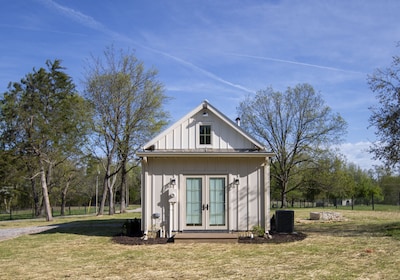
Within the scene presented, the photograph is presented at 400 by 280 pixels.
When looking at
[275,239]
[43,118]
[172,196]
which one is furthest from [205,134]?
[43,118]

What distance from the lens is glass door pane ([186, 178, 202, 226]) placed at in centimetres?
1461

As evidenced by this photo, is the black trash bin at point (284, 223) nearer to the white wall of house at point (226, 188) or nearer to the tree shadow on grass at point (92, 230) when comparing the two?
the white wall of house at point (226, 188)

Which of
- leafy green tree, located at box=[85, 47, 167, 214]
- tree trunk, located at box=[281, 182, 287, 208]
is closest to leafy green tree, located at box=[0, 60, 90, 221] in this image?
leafy green tree, located at box=[85, 47, 167, 214]

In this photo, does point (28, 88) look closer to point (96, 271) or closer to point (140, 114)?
point (140, 114)

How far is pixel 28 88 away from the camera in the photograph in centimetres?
2867

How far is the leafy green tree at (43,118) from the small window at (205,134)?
625 inches

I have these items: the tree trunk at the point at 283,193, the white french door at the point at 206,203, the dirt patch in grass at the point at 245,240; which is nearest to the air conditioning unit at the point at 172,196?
the white french door at the point at 206,203

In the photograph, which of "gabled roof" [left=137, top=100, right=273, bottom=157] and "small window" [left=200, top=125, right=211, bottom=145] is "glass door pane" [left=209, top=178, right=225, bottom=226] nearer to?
"gabled roof" [left=137, top=100, right=273, bottom=157]

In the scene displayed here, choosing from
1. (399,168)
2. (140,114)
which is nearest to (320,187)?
(140,114)

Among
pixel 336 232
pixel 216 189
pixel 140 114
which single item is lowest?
pixel 336 232

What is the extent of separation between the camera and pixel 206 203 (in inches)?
575

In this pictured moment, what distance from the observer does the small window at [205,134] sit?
15.1 metres

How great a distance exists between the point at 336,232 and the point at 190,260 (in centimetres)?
813

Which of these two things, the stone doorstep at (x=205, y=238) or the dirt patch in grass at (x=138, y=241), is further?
the dirt patch in grass at (x=138, y=241)
